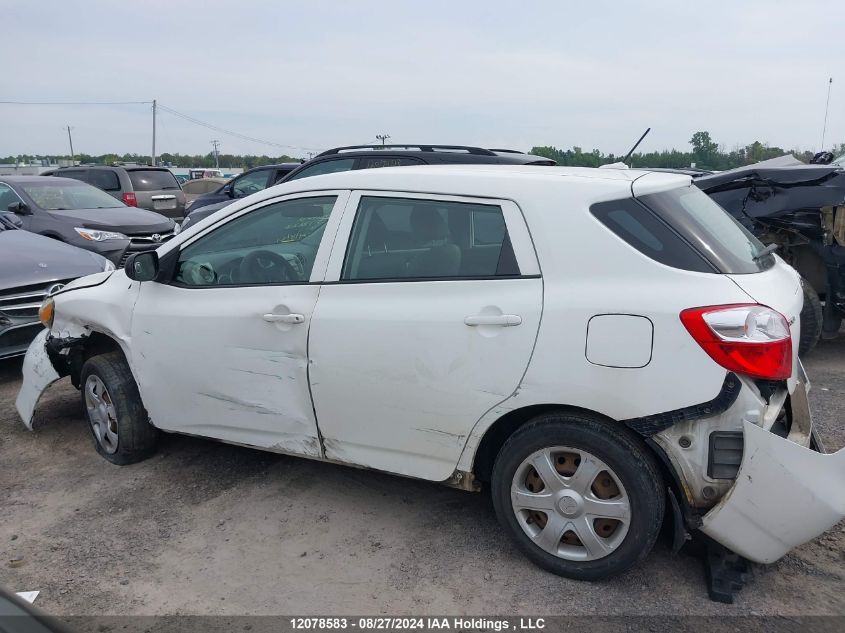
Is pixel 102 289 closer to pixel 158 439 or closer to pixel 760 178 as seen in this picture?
pixel 158 439

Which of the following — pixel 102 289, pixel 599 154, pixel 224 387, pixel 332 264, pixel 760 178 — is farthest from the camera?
pixel 599 154

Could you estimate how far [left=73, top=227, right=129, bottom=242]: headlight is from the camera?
9.69m

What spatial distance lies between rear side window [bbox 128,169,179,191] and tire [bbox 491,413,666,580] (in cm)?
1377

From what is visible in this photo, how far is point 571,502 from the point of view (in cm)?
281

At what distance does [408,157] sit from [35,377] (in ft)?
13.2

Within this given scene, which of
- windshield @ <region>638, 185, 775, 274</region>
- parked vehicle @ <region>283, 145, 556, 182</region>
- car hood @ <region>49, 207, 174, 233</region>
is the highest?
parked vehicle @ <region>283, 145, 556, 182</region>

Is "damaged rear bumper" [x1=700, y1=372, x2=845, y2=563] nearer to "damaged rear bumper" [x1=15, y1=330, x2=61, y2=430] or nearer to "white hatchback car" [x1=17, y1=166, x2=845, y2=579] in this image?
"white hatchback car" [x1=17, y1=166, x2=845, y2=579]

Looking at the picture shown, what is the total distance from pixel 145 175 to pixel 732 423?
1483 centimetres

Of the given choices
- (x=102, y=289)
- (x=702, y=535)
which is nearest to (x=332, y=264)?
(x=102, y=289)

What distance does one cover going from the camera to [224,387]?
358cm

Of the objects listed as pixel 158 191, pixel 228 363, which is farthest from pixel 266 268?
pixel 158 191

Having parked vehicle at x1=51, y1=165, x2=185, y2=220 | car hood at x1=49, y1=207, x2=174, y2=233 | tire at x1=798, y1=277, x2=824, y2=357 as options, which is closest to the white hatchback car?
tire at x1=798, y1=277, x2=824, y2=357

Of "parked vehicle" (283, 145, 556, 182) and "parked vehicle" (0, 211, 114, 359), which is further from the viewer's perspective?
"parked vehicle" (283, 145, 556, 182)

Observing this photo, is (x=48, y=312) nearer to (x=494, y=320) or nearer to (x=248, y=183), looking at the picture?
(x=494, y=320)
